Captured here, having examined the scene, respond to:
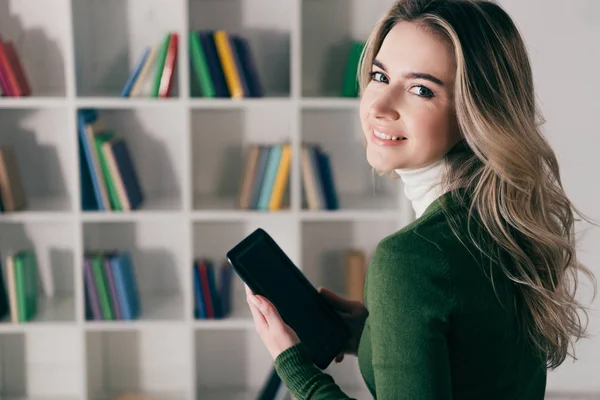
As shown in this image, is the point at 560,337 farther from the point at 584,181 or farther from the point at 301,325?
the point at 584,181

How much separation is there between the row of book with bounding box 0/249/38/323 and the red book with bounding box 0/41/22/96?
597mm

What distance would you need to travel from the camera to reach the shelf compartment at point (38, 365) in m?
3.07

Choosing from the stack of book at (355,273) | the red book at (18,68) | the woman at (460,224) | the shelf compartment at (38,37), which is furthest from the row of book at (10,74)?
the woman at (460,224)

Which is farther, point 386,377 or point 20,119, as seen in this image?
point 20,119

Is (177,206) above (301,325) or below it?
below

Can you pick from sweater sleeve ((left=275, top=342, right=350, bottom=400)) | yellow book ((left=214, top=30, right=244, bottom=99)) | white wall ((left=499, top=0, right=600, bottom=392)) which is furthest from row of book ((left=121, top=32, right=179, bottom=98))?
sweater sleeve ((left=275, top=342, right=350, bottom=400))

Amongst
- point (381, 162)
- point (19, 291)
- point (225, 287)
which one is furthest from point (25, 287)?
point (381, 162)

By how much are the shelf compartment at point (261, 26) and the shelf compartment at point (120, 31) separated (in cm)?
10

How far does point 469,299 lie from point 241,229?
2.03m

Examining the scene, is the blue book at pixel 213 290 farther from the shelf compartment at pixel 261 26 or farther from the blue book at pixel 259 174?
the shelf compartment at pixel 261 26

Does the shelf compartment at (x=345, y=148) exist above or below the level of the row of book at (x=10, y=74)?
below

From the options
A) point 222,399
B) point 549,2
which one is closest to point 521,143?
point 549,2

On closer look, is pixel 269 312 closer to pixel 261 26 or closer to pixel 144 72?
pixel 144 72

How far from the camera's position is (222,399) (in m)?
3.05
